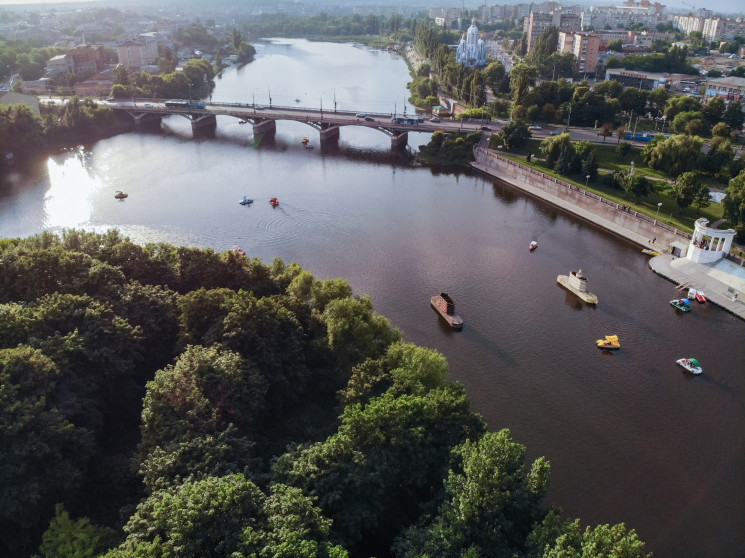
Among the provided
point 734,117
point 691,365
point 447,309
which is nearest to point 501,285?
point 447,309

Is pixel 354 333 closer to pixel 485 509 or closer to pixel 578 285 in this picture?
pixel 485 509

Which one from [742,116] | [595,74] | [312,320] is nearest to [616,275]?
[312,320]

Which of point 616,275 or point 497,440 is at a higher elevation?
point 497,440

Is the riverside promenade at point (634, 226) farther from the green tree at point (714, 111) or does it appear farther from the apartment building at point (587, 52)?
the apartment building at point (587, 52)

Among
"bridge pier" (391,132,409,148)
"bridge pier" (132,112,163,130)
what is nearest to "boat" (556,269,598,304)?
"bridge pier" (391,132,409,148)

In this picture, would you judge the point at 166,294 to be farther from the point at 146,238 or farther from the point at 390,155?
the point at 390,155

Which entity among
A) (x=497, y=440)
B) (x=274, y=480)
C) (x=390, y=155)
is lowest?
(x=390, y=155)
